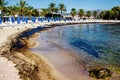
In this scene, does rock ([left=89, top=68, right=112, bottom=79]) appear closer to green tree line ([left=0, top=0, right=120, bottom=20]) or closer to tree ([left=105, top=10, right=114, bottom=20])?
green tree line ([left=0, top=0, right=120, bottom=20])

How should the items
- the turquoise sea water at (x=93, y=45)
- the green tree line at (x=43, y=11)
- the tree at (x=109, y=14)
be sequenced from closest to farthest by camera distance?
the turquoise sea water at (x=93, y=45), the green tree line at (x=43, y=11), the tree at (x=109, y=14)

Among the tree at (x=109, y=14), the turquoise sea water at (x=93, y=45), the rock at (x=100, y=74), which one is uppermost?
the tree at (x=109, y=14)

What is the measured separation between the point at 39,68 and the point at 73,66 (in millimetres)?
2710

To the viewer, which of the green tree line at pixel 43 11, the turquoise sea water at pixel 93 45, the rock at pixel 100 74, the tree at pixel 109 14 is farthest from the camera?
the tree at pixel 109 14

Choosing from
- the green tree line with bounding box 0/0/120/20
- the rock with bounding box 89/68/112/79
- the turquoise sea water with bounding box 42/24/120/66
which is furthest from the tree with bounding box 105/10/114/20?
the rock with bounding box 89/68/112/79

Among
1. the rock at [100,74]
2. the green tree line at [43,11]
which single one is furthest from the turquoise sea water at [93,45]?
the green tree line at [43,11]

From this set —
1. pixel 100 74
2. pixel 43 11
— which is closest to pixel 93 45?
pixel 100 74

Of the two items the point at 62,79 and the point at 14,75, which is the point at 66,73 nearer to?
the point at 62,79

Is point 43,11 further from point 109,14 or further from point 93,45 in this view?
point 93,45

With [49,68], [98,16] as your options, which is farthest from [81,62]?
[98,16]

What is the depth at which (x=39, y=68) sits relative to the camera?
1439 cm

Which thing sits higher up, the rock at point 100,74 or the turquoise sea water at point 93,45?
the rock at point 100,74

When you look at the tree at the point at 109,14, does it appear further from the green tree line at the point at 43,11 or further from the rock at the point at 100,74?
the rock at the point at 100,74

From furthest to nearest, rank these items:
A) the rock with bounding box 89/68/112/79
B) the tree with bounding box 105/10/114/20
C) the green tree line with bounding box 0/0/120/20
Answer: the tree with bounding box 105/10/114/20 < the green tree line with bounding box 0/0/120/20 < the rock with bounding box 89/68/112/79
